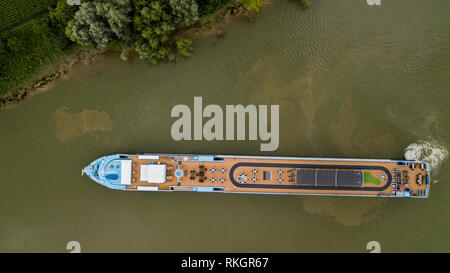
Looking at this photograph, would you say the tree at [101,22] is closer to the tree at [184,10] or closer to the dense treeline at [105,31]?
the dense treeline at [105,31]

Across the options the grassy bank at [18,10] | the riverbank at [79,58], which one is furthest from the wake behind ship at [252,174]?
the grassy bank at [18,10]

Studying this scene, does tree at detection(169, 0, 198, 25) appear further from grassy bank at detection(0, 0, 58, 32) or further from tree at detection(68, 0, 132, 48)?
grassy bank at detection(0, 0, 58, 32)

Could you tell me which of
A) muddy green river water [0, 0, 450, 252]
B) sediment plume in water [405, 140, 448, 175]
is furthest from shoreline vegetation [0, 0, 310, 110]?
sediment plume in water [405, 140, 448, 175]

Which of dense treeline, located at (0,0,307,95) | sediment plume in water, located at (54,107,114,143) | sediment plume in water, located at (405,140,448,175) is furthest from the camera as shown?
sediment plume in water, located at (54,107,114,143)

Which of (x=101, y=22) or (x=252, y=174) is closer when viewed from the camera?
(x=101, y=22)

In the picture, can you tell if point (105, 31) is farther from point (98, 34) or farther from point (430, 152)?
point (430, 152)

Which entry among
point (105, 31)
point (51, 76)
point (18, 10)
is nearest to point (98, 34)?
point (105, 31)

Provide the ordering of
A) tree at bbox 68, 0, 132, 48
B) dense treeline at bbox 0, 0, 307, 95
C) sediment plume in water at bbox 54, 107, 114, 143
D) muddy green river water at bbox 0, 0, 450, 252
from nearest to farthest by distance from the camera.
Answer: tree at bbox 68, 0, 132, 48
dense treeline at bbox 0, 0, 307, 95
muddy green river water at bbox 0, 0, 450, 252
sediment plume in water at bbox 54, 107, 114, 143
